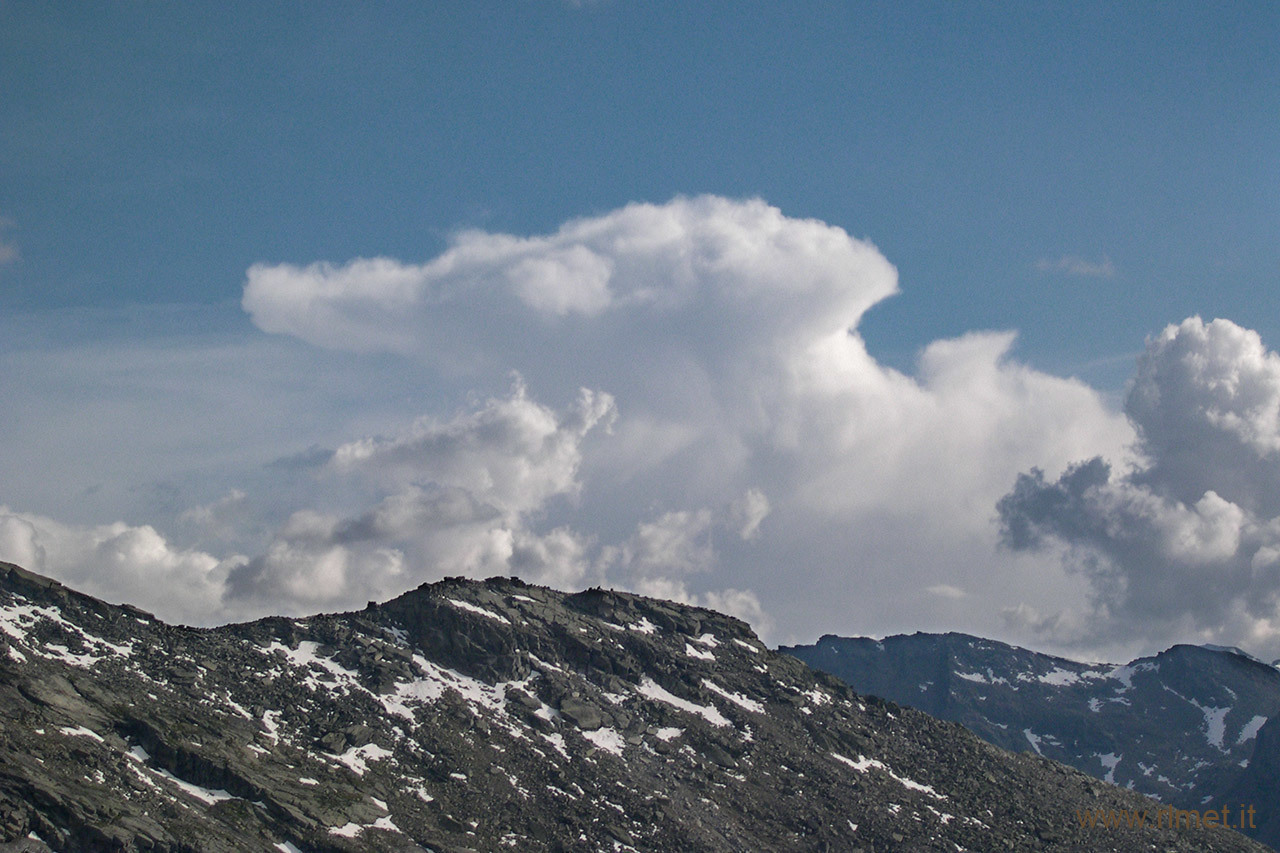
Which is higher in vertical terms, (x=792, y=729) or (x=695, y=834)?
(x=792, y=729)

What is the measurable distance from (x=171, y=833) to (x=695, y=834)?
6870cm

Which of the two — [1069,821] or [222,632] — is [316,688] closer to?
[222,632]

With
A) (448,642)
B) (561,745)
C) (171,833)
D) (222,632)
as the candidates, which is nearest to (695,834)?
(561,745)

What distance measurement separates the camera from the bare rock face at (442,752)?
11812 cm

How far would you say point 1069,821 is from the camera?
7106 inches

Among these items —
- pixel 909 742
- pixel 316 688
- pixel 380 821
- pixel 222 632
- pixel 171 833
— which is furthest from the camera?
pixel 909 742

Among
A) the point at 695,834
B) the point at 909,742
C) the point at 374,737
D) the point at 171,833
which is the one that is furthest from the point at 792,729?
the point at 171,833

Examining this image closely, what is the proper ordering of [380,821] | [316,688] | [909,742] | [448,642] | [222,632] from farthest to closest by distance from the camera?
[909,742]
[448,642]
[222,632]
[316,688]
[380,821]

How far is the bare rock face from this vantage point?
11812cm

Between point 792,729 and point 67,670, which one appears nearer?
point 67,670

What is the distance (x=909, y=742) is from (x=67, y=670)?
143m

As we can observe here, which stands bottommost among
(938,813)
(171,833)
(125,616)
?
(171,833)

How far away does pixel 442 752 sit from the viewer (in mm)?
149750

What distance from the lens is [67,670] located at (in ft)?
447
